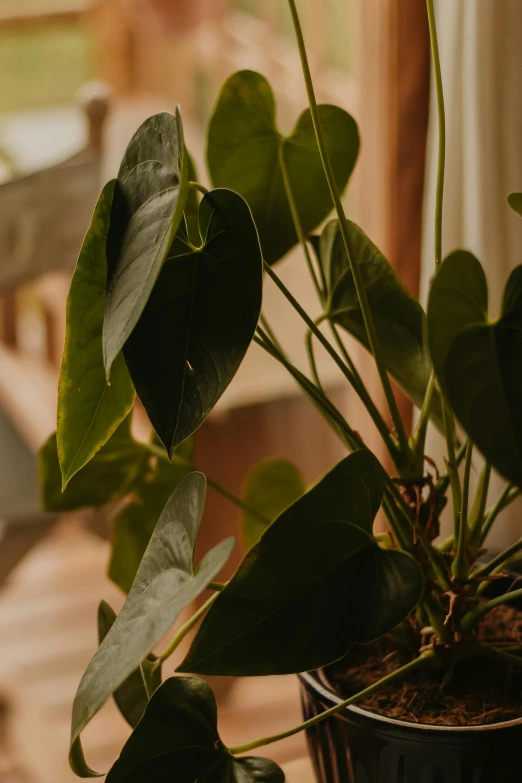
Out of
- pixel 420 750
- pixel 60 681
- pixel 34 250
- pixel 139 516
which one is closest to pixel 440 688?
pixel 420 750

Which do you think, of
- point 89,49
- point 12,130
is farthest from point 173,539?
point 89,49

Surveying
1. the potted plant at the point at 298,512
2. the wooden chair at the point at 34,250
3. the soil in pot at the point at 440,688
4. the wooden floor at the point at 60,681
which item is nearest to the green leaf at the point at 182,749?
the potted plant at the point at 298,512

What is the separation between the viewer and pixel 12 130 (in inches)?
101

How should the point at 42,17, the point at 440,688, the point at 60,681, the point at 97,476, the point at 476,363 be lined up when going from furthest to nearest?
the point at 42,17, the point at 60,681, the point at 97,476, the point at 440,688, the point at 476,363

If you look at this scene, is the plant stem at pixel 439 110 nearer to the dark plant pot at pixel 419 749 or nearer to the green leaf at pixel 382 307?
the green leaf at pixel 382 307

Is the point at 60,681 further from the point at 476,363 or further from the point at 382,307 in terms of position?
the point at 476,363

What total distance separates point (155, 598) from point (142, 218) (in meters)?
0.21

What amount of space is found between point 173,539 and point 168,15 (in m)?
2.52

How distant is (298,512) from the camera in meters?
0.53

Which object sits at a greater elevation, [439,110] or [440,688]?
[439,110]

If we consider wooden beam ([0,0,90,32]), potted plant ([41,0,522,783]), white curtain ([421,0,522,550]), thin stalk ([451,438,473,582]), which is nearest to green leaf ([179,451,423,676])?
potted plant ([41,0,522,783])

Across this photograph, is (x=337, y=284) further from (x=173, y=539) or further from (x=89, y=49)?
(x=89, y=49)

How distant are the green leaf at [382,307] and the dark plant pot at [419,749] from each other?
23 centimetres

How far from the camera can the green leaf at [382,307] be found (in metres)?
0.69
